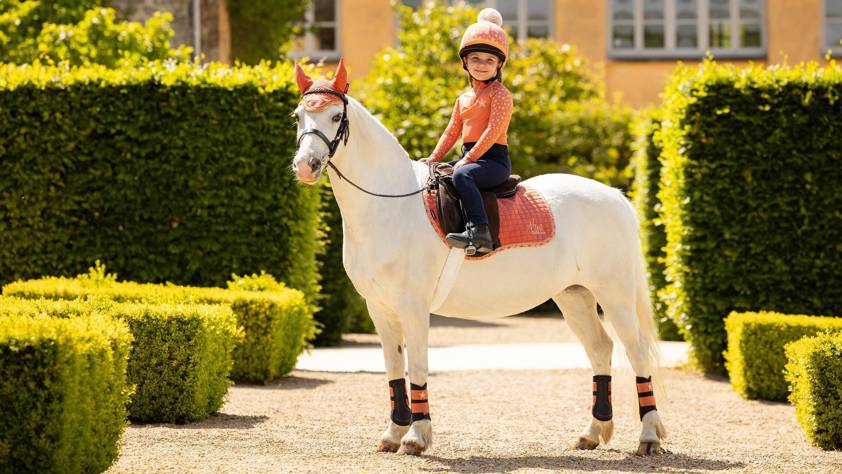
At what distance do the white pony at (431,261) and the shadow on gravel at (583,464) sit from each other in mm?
212

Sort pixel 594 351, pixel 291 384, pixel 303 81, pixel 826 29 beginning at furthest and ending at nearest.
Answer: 1. pixel 826 29
2. pixel 291 384
3. pixel 594 351
4. pixel 303 81

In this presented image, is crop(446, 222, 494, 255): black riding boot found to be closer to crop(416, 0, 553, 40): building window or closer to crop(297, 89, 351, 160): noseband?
crop(297, 89, 351, 160): noseband

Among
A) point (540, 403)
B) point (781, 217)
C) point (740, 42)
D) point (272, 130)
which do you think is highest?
point (740, 42)

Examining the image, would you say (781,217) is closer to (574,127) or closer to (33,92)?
(33,92)

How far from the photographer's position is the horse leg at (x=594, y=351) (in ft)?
26.2

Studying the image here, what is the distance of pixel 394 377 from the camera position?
302 inches

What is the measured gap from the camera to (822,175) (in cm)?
1195

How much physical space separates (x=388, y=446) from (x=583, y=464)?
4.15ft

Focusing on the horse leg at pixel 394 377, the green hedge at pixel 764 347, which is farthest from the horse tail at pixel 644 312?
the green hedge at pixel 764 347

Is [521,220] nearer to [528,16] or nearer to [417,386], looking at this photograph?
[417,386]

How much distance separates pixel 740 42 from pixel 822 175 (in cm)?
1624

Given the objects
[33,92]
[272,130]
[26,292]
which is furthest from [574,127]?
[26,292]

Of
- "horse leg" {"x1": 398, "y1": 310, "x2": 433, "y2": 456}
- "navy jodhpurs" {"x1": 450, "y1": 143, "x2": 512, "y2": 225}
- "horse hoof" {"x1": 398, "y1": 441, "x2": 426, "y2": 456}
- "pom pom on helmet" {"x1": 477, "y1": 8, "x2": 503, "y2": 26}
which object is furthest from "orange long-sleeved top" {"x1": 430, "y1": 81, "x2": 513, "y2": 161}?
"horse hoof" {"x1": 398, "y1": 441, "x2": 426, "y2": 456}

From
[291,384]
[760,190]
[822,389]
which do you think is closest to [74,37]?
[291,384]
